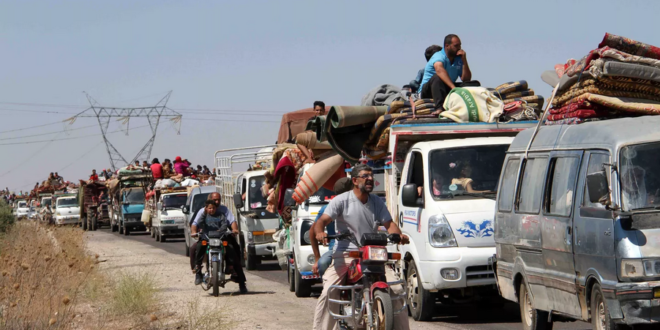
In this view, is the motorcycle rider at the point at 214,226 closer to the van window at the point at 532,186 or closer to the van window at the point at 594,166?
the van window at the point at 532,186

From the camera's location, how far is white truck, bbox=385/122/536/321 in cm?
1139

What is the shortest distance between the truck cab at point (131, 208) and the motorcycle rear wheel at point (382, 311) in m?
37.8

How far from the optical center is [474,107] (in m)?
12.7

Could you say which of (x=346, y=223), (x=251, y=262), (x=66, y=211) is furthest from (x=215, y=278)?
(x=66, y=211)

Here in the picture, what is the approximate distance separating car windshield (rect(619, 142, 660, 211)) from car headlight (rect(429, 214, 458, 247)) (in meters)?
3.68

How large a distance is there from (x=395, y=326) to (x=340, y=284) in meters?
0.82

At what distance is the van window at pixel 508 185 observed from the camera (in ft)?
34.0

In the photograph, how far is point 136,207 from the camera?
45.7 metres

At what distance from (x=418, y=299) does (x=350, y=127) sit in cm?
306

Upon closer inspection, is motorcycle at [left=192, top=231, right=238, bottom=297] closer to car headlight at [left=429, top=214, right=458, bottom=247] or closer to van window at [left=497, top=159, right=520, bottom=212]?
car headlight at [left=429, top=214, right=458, bottom=247]

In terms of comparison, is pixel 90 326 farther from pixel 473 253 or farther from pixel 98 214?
pixel 98 214

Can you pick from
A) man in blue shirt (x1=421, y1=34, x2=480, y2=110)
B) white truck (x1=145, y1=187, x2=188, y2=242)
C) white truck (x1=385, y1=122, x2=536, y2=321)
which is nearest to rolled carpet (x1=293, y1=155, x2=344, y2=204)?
man in blue shirt (x1=421, y1=34, x2=480, y2=110)

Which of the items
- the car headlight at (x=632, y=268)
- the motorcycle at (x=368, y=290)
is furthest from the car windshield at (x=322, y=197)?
the car headlight at (x=632, y=268)

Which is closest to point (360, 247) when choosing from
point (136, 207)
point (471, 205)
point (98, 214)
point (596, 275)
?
point (596, 275)
